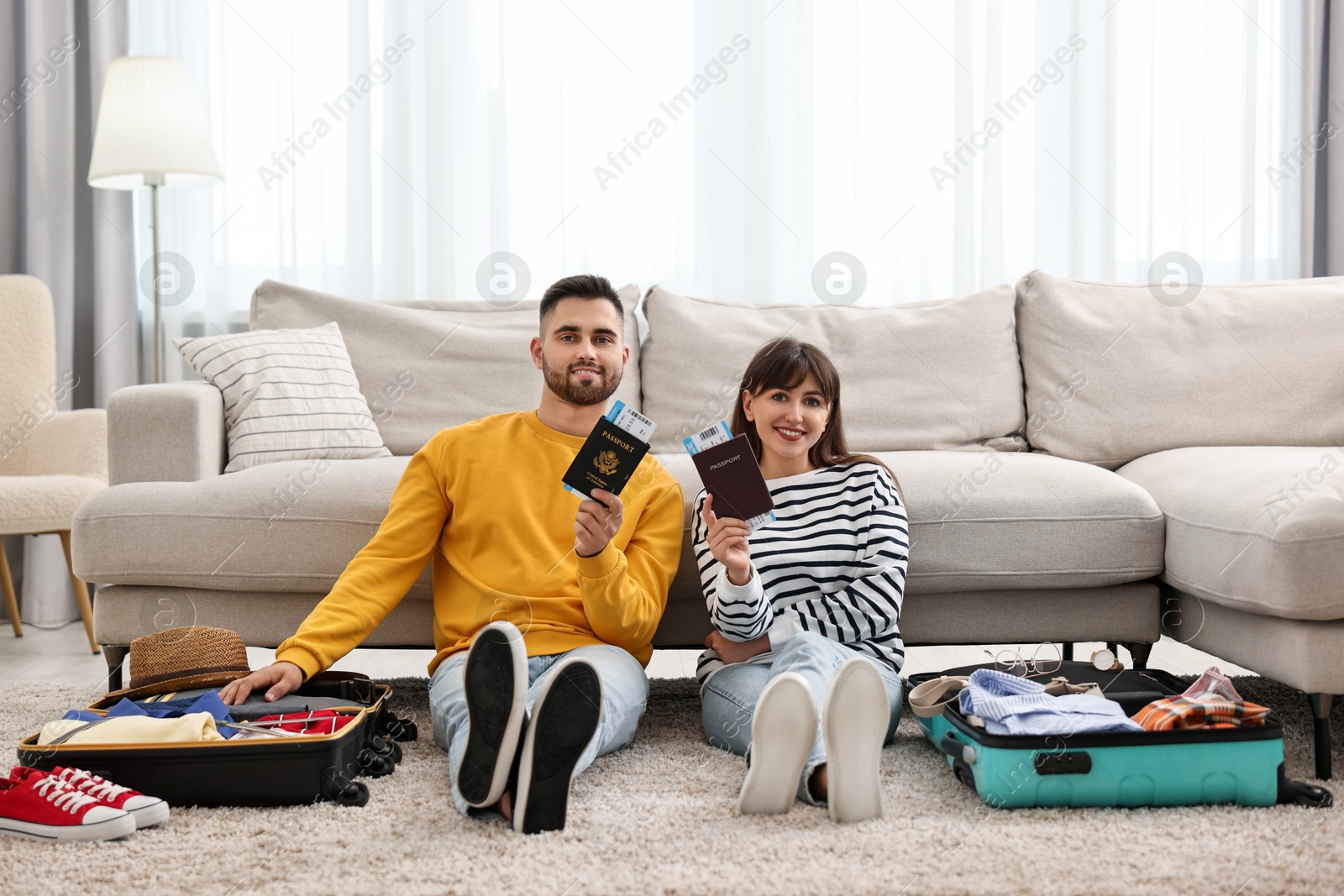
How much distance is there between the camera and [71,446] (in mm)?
2588

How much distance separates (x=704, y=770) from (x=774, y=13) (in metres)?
2.36

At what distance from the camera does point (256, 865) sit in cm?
109

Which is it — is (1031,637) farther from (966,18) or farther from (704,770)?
(966,18)

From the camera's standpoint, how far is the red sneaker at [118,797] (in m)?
1.19

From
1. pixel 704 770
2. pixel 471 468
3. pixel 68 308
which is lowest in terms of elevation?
pixel 704 770

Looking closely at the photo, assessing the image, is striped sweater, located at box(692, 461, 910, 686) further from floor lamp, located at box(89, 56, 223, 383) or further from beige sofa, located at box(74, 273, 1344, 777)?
floor lamp, located at box(89, 56, 223, 383)

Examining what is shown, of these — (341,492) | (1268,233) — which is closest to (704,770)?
(341,492)

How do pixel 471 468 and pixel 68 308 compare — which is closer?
pixel 471 468

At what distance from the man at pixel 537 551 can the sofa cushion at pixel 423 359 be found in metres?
0.63

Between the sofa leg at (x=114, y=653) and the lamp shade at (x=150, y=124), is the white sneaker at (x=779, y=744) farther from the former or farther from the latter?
the lamp shade at (x=150, y=124)

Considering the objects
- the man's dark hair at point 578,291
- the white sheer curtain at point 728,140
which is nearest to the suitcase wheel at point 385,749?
the man's dark hair at point 578,291

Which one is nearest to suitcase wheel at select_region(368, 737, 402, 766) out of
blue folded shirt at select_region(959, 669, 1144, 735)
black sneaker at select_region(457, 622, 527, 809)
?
black sneaker at select_region(457, 622, 527, 809)

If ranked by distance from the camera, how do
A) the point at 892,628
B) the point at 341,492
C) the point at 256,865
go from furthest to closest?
the point at 341,492, the point at 892,628, the point at 256,865

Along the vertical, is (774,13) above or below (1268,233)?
above
